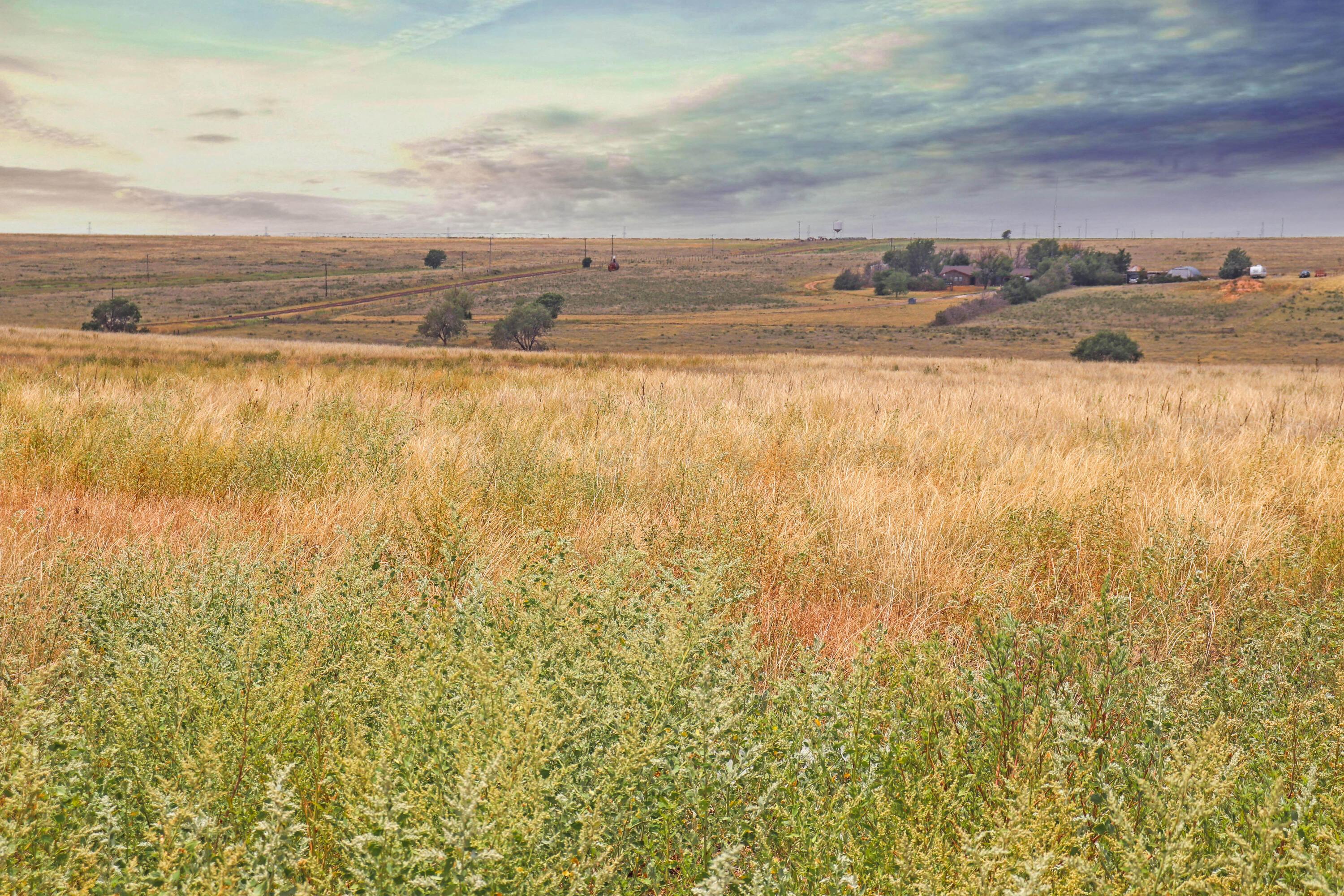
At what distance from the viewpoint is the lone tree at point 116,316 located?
73.1m

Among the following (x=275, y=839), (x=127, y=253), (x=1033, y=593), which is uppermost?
(x=127, y=253)

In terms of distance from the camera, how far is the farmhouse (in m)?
136

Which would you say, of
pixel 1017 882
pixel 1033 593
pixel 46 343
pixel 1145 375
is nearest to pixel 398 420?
pixel 1033 593

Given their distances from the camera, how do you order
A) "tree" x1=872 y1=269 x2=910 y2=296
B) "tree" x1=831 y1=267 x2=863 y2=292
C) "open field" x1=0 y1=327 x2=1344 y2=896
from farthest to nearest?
A: "tree" x1=831 y1=267 x2=863 y2=292
"tree" x1=872 y1=269 x2=910 y2=296
"open field" x1=0 y1=327 x2=1344 y2=896

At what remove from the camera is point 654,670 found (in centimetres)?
224

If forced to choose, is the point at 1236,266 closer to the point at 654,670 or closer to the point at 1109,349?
the point at 1109,349

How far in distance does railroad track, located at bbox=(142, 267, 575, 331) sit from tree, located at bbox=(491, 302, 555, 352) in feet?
95.0

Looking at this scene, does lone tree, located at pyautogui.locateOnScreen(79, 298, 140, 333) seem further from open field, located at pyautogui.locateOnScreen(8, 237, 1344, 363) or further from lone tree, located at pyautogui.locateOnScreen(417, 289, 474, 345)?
lone tree, located at pyautogui.locateOnScreen(417, 289, 474, 345)

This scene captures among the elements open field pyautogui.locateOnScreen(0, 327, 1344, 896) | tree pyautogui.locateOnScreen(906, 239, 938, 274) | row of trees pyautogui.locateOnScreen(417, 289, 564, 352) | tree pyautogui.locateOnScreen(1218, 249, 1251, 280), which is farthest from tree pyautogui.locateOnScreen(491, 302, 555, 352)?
→ tree pyautogui.locateOnScreen(1218, 249, 1251, 280)

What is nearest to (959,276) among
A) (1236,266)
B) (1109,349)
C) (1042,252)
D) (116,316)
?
(1042,252)

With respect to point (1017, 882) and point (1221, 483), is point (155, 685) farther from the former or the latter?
point (1221, 483)

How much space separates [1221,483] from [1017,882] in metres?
5.58

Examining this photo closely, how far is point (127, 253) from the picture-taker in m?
160

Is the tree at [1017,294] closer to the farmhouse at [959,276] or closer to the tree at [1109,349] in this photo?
the farmhouse at [959,276]
